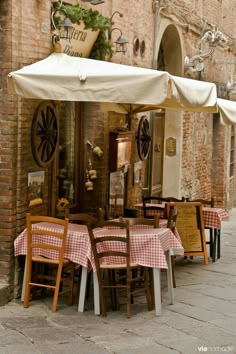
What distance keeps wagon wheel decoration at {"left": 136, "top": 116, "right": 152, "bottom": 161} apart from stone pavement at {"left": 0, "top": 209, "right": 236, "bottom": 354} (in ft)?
11.6

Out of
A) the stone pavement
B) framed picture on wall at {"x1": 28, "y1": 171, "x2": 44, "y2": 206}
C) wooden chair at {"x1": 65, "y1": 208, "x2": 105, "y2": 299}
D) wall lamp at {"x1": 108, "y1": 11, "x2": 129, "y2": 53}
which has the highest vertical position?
wall lamp at {"x1": 108, "y1": 11, "x2": 129, "y2": 53}

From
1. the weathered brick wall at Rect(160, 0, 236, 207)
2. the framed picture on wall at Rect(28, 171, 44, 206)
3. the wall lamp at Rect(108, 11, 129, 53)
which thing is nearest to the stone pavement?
the framed picture on wall at Rect(28, 171, 44, 206)

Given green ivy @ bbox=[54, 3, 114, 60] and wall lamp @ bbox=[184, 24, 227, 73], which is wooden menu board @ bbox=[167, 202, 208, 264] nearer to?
green ivy @ bbox=[54, 3, 114, 60]

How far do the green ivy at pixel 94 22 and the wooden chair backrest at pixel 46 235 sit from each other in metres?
2.37

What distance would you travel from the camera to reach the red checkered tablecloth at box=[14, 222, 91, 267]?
6950 mm

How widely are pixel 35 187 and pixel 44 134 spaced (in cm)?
62

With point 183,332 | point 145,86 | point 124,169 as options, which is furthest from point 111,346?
point 124,169

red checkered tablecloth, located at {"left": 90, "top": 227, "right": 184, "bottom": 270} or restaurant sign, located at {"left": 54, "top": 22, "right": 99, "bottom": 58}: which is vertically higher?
restaurant sign, located at {"left": 54, "top": 22, "right": 99, "bottom": 58}

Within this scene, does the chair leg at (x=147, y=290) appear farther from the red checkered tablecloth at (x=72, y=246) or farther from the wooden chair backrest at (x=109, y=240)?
the red checkered tablecloth at (x=72, y=246)

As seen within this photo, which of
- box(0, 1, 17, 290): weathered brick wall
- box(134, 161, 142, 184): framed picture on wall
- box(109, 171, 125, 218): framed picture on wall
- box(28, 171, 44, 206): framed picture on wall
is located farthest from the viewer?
box(134, 161, 142, 184): framed picture on wall

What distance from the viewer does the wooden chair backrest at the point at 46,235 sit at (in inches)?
273

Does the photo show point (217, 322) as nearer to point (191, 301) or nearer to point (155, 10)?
point (191, 301)

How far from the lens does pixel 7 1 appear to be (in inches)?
273

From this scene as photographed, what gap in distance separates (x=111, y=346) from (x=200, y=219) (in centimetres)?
388
